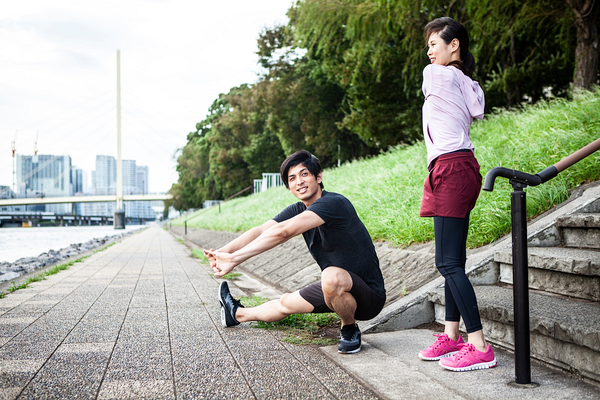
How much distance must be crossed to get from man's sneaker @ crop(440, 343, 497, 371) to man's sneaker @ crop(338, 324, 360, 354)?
1.85ft

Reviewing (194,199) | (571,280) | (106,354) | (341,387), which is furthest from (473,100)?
(194,199)

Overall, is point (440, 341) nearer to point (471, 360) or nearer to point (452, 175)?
point (471, 360)

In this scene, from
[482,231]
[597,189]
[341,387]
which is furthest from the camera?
[482,231]

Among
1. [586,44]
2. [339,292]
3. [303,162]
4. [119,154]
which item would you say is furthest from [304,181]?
[119,154]

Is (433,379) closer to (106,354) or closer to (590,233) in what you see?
(590,233)

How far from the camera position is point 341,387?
87.3 inches

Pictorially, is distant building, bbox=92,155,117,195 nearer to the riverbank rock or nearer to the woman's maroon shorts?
the riverbank rock

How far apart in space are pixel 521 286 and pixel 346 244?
1083 millimetres

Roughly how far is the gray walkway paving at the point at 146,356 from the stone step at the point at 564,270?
56.0 inches

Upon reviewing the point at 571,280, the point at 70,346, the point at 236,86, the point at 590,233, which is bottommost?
the point at 70,346

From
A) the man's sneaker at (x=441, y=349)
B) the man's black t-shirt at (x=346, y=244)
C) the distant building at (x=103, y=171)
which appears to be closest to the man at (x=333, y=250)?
the man's black t-shirt at (x=346, y=244)

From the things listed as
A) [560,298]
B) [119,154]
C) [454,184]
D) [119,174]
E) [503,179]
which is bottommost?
[560,298]

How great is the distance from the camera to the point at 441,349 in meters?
2.52

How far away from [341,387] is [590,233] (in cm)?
202
